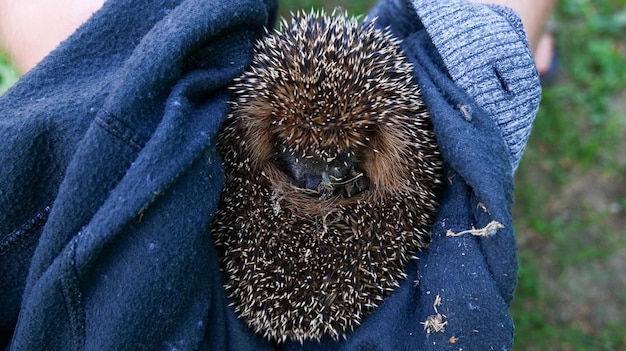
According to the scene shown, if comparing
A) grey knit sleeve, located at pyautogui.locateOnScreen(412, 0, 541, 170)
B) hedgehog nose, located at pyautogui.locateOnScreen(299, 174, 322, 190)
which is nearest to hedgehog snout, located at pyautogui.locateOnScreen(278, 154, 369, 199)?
hedgehog nose, located at pyautogui.locateOnScreen(299, 174, 322, 190)

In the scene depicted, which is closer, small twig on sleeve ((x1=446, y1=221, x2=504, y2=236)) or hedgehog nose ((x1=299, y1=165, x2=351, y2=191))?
small twig on sleeve ((x1=446, y1=221, x2=504, y2=236))

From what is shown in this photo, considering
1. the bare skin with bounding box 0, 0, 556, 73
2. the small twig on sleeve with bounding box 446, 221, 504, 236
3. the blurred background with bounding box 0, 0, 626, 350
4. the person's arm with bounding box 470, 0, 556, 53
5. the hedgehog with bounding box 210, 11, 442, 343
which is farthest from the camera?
the blurred background with bounding box 0, 0, 626, 350

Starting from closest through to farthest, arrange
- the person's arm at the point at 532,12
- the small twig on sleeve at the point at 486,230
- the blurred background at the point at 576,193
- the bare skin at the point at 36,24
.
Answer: the small twig on sleeve at the point at 486,230 < the bare skin at the point at 36,24 < the person's arm at the point at 532,12 < the blurred background at the point at 576,193

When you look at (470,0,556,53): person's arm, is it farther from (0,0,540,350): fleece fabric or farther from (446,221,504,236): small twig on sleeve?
(446,221,504,236): small twig on sleeve

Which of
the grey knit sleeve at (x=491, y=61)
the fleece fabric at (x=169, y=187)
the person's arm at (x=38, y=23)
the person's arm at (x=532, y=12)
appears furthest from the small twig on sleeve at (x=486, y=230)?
the person's arm at (x=38, y=23)

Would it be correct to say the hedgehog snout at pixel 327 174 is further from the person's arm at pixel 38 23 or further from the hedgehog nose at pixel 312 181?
the person's arm at pixel 38 23

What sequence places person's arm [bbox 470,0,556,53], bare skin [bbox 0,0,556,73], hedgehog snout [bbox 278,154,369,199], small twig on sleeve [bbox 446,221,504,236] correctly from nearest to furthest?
small twig on sleeve [bbox 446,221,504,236] → hedgehog snout [bbox 278,154,369,199] → bare skin [bbox 0,0,556,73] → person's arm [bbox 470,0,556,53]

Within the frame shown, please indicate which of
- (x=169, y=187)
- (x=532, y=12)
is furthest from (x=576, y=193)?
(x=169, y=187)

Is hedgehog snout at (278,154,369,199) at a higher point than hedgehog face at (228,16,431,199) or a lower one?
lower
